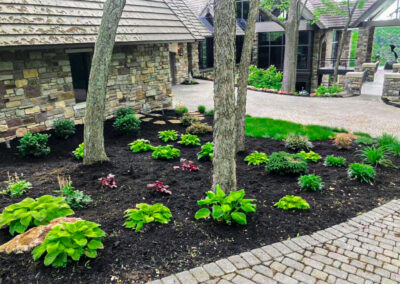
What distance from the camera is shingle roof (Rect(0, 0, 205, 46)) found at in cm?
743

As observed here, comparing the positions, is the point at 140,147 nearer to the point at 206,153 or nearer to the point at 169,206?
the point at 206,153

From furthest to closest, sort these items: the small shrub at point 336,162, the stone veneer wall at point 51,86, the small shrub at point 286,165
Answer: the stone veneer wall at point 51,86, the small shrub at point 336,162, the small shrub at point 286,165

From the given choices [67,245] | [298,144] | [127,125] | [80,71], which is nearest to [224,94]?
[67,245]

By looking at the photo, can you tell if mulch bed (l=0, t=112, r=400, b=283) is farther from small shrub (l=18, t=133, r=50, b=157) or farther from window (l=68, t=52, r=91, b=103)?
window (l=68, t=52, r=91, b=103)

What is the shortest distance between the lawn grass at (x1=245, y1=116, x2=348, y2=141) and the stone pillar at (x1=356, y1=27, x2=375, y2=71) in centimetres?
1411

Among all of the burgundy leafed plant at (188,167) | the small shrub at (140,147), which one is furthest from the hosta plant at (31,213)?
the small shrub at (140,147)

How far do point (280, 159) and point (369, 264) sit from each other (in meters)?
2.80

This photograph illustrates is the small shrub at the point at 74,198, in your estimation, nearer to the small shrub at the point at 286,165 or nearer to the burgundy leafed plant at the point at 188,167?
the burgundy leafed plant at the point at 188,167

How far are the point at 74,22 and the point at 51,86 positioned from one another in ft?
6.23

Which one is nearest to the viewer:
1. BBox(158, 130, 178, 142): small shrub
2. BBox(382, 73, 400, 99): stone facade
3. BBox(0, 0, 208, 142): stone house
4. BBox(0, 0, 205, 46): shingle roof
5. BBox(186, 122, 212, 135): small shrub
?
BBox(0, 0, 205, 46): shingle roof

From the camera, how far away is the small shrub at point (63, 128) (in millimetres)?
8250

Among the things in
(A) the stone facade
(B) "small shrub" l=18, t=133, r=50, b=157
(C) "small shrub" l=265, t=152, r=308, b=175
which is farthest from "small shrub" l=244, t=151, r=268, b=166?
(A) the stone facade

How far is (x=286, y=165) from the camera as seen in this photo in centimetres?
611

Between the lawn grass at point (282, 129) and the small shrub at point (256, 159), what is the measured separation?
1.95 m
